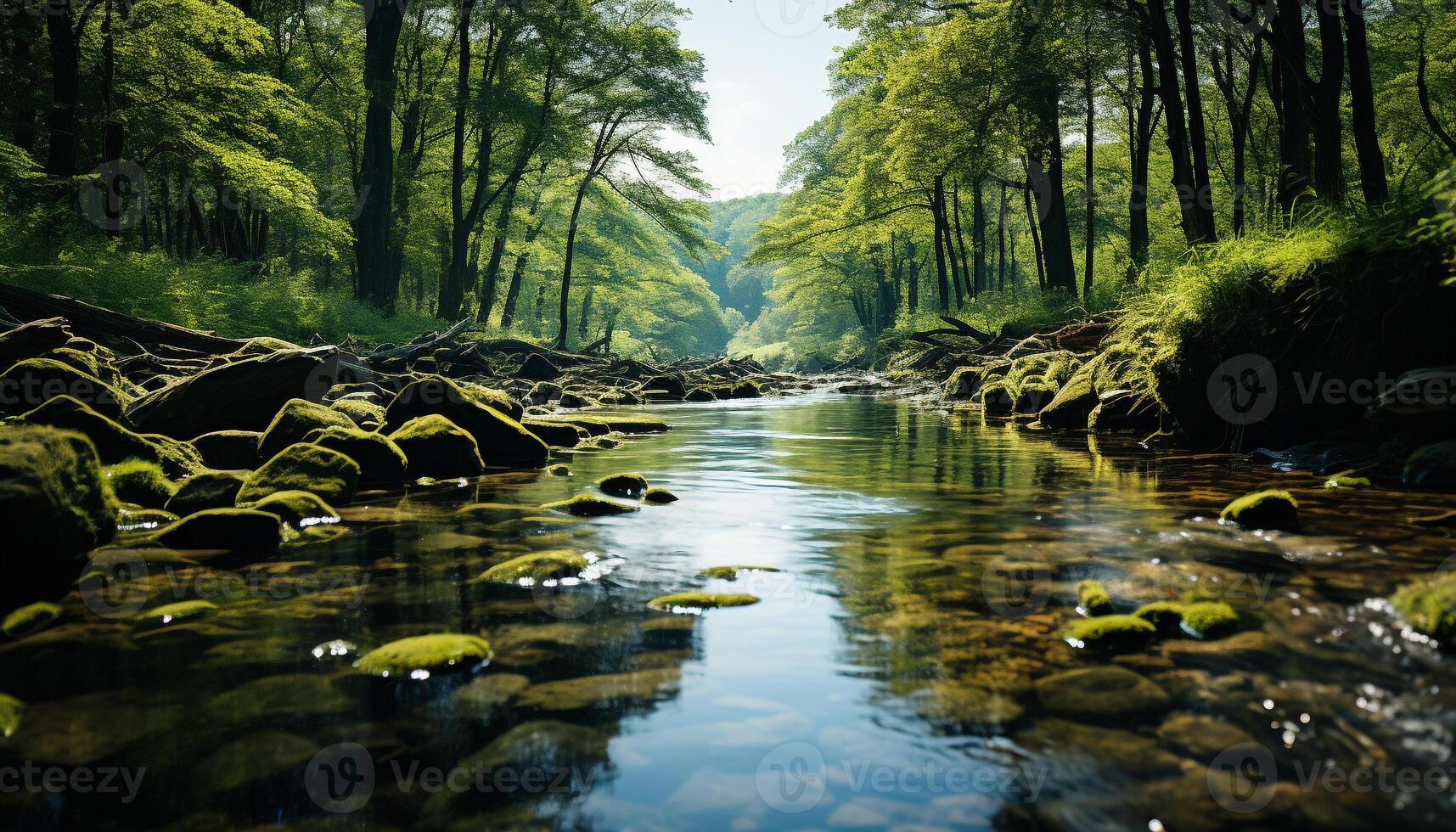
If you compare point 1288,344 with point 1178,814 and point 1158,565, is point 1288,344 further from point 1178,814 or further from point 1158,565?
point 1178,814

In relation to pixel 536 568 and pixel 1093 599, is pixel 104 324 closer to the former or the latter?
pixel 536 568

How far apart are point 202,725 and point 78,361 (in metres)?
6.28

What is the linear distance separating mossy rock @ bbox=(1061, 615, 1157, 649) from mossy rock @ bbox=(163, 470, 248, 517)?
5.33 m

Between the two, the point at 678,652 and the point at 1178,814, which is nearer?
the point at 1178,814

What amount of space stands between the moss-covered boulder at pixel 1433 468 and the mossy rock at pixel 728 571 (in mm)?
4716

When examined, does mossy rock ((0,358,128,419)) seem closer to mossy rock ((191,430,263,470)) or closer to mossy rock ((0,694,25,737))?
mossy rock ((191,430,263,470))

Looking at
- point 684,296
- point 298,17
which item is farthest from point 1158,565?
point 684,296

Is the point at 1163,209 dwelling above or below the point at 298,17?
below

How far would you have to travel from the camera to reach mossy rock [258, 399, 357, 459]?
7129 millimetres

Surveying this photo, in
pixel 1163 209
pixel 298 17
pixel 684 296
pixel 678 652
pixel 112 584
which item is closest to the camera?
pixel 678 652

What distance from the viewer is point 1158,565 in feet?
13.6

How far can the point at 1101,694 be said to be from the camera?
2.67 metres

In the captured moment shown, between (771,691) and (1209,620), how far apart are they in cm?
183

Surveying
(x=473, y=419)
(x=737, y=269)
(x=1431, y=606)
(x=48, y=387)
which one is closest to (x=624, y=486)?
(x=473, y=419)
